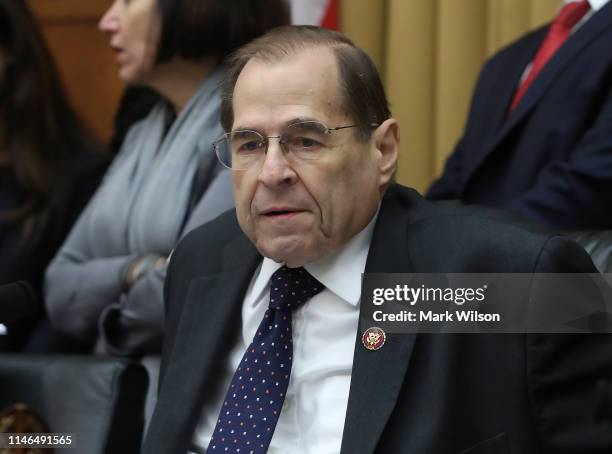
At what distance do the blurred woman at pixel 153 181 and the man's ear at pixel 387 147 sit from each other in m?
0.66

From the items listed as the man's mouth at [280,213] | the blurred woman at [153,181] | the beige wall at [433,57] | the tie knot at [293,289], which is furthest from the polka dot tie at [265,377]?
the beige wall at [433,57]

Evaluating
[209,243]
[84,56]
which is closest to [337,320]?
[209,243]

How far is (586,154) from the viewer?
246 cm

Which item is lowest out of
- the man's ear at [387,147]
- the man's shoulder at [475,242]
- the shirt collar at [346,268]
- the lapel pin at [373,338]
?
the lapel pin at [373,338]

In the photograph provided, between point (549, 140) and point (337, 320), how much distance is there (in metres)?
1.03

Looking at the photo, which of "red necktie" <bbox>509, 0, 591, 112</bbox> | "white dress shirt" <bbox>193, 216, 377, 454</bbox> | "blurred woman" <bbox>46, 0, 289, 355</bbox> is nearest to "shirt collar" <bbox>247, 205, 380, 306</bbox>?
"white dress shirt" <bbox>193, 216, 377, 454</bbox>

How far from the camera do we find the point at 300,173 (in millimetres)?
1797

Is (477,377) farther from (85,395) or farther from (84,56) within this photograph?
(84,56)

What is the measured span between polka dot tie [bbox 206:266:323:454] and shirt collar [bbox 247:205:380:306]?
0.02 metres

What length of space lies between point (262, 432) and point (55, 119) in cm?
169

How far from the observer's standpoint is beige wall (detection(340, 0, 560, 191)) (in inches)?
134

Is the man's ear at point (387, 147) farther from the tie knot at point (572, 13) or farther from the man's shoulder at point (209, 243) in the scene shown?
the tie knot at point (572, 13)

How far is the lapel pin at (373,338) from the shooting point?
173 cm

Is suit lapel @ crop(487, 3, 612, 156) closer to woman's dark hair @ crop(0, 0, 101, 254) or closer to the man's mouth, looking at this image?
the man's mouth
